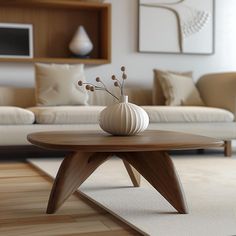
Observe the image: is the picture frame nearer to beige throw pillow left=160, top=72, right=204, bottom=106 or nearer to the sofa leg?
beige throw pillow left=160, top=72, right=204, bottom=106

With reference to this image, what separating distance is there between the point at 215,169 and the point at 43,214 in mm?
1707

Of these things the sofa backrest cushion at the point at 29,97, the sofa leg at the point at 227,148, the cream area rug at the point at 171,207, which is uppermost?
the sofa backrest cushion at the point at 29,97

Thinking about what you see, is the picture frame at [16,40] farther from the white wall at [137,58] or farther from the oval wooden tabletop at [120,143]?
the oval wooden tabletop at [120,143]

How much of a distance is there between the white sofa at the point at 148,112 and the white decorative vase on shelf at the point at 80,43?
44 centimetres

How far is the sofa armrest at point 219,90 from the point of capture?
438 cm

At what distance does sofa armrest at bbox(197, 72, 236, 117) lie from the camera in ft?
14.4

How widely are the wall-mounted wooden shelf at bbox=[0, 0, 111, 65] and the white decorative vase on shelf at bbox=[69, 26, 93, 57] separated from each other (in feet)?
0.24

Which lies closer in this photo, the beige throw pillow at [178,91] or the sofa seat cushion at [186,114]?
the sofa seat cushion at [186,114]

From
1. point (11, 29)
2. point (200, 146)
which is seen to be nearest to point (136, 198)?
point (200, 146)

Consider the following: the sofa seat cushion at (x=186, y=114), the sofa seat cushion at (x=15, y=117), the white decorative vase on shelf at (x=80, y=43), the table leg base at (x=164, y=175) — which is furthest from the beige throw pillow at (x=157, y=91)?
the table leg base at (x=164, y=175)

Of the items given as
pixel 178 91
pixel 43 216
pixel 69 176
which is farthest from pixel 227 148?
pixel 43 216

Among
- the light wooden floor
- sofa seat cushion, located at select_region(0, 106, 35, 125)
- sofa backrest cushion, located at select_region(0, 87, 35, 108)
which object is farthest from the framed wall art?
the light wooden floor

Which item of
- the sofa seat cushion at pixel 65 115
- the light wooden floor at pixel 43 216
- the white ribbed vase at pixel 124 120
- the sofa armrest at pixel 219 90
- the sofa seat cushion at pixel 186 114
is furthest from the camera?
the sofa armrest at pixel 219 90

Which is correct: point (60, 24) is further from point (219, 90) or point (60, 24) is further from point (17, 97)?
point (219, 90)
